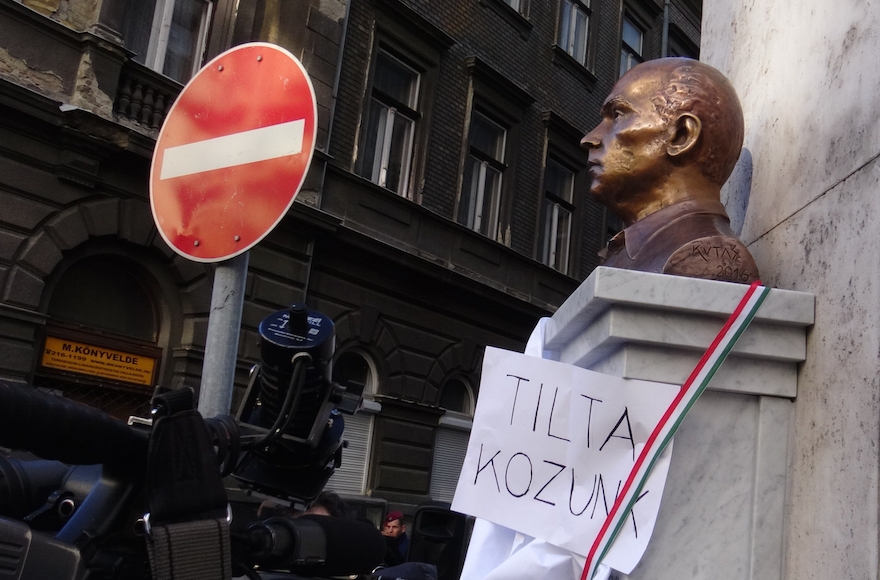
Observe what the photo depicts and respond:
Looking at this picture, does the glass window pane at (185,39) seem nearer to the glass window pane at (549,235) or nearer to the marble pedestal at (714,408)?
the glass window pane at (549,235)

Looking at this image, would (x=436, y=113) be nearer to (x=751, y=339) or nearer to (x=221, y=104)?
(x=221, y=104)

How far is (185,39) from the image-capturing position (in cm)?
946

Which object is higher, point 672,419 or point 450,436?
point 672,419

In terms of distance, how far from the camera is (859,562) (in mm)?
1240

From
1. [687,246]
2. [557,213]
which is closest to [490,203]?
[557,213]

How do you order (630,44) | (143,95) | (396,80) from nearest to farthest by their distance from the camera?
1. (143,95)
2. (396,80)
3. (630,44)

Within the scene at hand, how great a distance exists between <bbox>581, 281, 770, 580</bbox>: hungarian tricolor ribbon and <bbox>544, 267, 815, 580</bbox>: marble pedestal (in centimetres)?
2

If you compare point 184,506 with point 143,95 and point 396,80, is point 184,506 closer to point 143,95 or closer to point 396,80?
point 143,95

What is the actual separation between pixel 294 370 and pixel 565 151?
13.4m

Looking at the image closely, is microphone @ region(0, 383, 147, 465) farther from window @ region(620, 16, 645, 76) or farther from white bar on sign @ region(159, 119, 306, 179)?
window @ region(620, 16, 645, 76)

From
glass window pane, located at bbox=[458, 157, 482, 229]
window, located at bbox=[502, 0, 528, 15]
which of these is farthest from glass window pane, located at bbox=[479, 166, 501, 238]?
window, located at bbox=[502, 0, 528, 15]

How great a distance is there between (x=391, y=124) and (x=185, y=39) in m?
3.25

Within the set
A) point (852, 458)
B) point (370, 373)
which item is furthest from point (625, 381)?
point (370, 373)

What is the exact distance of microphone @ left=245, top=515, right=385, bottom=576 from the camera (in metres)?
1.74
